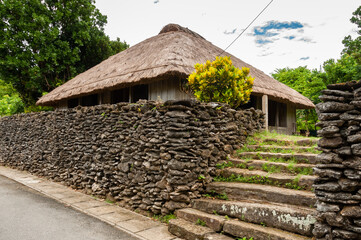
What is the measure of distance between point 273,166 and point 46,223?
4.73 m

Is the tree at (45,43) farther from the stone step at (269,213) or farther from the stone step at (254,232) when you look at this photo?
the stone step at (254,232)

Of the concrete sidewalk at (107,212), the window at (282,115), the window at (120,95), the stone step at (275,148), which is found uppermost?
the window at (120,95)

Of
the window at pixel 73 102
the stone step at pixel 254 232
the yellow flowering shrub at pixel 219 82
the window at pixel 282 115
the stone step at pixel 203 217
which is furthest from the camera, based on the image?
the window at pixel 282 115

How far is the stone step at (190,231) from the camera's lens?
4086 mm

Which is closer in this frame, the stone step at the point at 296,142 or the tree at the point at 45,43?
the stone step at the point at 296,142

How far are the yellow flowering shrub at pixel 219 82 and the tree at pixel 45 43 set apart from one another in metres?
12.8

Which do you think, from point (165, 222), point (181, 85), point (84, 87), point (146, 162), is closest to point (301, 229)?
point (165, 222)

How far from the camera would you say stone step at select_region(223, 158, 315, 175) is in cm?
492

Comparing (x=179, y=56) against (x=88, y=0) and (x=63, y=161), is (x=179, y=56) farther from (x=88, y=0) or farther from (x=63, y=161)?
(x=88, y=0)

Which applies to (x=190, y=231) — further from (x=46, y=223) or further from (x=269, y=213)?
(x=46, y=223)

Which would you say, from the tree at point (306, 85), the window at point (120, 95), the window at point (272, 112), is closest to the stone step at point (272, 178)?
the window at point (120, 95)

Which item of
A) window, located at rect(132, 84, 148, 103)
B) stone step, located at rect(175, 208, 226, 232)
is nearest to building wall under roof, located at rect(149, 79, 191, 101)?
window, located at rect(132, 84, 148, 103)

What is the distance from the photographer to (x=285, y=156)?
5.62m

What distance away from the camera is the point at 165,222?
5.12m
